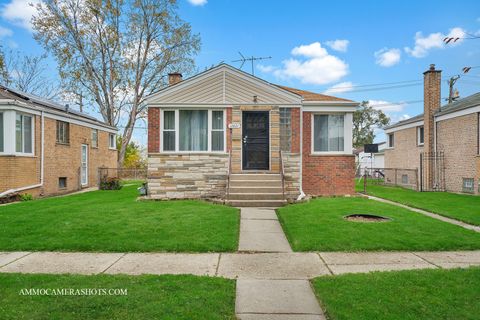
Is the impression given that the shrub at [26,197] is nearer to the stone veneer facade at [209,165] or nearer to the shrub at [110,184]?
the shrub at [110,184]

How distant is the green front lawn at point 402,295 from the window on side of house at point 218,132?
27.3 feet

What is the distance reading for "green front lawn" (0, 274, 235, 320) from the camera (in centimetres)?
335

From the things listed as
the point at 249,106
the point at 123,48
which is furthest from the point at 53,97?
the point at 249,106

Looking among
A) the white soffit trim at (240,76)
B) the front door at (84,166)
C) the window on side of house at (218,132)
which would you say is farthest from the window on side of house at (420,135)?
the front door at (84,166)

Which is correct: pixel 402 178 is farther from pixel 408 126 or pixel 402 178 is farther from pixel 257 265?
pixel 257 265

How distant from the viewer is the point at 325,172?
12930 millimetres

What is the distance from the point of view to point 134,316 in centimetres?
330

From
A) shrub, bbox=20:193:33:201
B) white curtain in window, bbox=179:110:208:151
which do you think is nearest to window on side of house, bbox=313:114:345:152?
white curtain in window, bbox=179:110:208:151

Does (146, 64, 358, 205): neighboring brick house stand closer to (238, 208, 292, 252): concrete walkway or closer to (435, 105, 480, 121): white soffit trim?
(238, 208, 292, 252): concrete walkway

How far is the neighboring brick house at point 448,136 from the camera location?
1480 centimetres

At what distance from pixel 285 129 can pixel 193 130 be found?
332 cm

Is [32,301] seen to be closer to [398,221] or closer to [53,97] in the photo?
[398,221]

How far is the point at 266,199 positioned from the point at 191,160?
307 centimetres

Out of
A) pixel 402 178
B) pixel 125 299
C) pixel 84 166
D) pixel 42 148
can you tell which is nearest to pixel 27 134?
pixel 42 148
